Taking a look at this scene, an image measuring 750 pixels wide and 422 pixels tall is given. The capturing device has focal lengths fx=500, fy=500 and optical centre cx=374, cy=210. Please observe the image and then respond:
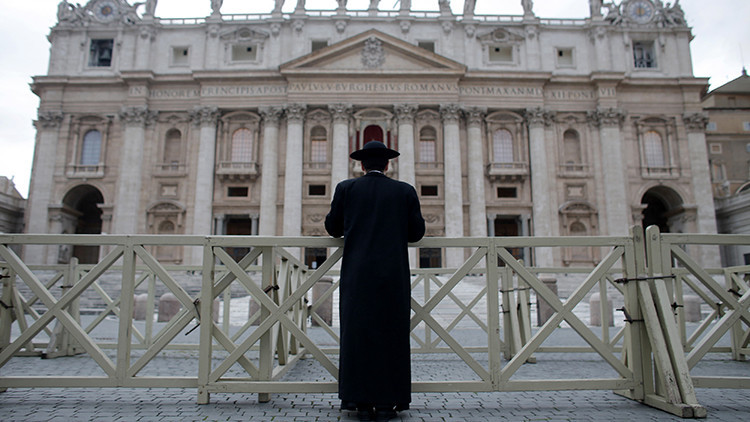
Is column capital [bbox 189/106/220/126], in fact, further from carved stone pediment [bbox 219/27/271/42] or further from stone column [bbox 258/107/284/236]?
carved stone pediment [bbox 219/27/271/42]

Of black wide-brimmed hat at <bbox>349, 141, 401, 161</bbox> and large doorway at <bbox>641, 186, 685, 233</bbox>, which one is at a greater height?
large doorway at <bbox>641, 186, 685, 233</bbox>

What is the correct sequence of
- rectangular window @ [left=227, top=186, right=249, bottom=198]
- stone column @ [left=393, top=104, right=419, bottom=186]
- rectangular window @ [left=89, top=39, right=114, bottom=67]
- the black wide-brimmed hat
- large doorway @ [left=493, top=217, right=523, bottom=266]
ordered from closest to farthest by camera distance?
the black wide-brimmed hat, stone column @ [left=393, top=104, right=419, bottom=186], rectangular window @ [left=227, top=186, right=249, bottom=198], large doorway @ [left=493, top=217, right=523, bottom=266], rectangular window @ [left=89, top=39, right=114, bottom=67]

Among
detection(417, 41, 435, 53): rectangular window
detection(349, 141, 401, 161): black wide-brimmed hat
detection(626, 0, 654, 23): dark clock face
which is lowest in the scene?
detection(349, 141, 401, 161): black wide-brimmed hat

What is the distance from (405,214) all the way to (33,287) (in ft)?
12.1

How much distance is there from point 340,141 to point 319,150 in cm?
199

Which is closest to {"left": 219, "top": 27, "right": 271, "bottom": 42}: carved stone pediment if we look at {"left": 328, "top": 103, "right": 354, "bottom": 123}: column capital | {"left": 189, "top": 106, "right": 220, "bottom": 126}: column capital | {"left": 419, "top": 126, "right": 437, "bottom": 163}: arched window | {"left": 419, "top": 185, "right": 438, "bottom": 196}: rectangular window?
{"left": 189, "top": 106, "right": 220, "bottom": 126}: column capital

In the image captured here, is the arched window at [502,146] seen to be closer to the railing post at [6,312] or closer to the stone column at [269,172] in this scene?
the stone column at [269,172]

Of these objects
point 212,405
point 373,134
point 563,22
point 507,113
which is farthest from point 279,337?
point 563,22

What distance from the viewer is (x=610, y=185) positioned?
1323 inches

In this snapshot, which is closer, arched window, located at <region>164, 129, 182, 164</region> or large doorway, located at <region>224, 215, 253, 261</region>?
arched window, located at <region>164, 129, 182, 164</region>

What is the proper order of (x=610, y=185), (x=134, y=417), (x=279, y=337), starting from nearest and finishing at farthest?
(x=134, y=417), (x=279, y=337), (x=610, y=185)

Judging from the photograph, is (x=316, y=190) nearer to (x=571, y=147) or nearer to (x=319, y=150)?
(x=319, y=150)

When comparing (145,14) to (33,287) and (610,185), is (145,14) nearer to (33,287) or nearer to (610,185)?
(610,185)

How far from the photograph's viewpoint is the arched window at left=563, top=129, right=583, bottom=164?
3512 centimetres
